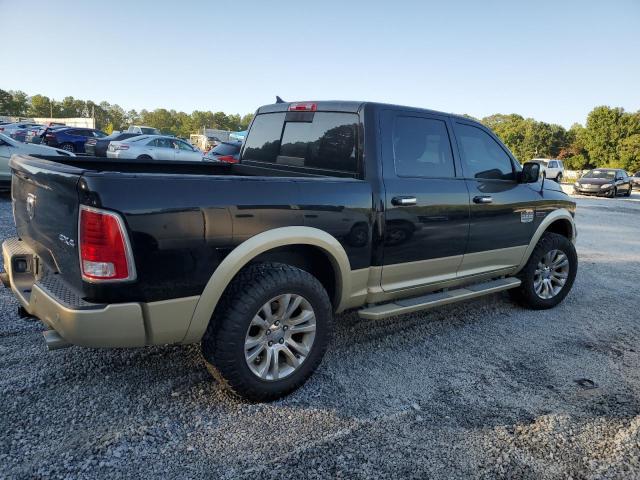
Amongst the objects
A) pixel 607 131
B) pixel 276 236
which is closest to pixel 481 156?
pixel 276 236

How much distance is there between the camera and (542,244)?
4.83 meters

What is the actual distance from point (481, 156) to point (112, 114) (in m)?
137

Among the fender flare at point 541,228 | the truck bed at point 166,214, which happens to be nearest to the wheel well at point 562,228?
the fender flare at point 541,228

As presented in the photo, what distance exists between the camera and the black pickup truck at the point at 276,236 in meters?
2.33

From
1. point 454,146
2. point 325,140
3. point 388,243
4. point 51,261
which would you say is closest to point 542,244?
point 454,146

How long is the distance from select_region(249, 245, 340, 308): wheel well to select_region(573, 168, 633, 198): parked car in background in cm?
2578

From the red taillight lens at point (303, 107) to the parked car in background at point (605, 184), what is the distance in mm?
25253

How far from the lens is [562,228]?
5277mm

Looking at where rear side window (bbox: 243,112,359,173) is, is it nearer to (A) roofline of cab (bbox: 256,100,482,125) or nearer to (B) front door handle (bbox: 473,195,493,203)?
(A) roofline of cab (bbox: 256,100,482,125)

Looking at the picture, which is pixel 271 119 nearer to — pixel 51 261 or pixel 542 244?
pixel 51 261

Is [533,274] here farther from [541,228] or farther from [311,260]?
[311,260]

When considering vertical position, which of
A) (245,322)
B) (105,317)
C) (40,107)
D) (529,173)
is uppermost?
(40,107)

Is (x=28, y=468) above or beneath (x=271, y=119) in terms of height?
beneath

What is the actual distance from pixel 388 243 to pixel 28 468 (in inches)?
96.3
